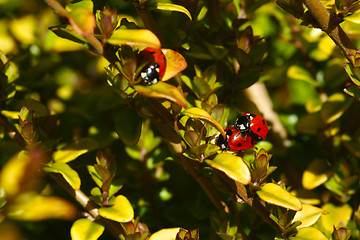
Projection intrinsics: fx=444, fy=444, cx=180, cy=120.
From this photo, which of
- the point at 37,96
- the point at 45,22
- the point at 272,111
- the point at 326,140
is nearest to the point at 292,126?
the point at 272,111

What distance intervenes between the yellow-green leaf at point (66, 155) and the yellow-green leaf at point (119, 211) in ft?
0.63

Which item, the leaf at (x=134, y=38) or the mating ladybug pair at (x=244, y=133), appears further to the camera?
the mating ladybug pair at (x=244, y=133)

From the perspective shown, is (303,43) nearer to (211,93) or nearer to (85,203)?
(211,93)

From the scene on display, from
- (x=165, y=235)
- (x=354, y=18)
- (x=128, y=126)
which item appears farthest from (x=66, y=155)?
(x=354, y=18)

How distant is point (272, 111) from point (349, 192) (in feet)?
1.59

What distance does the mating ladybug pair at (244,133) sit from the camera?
4.21 feet

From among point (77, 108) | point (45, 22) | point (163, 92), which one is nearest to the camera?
point (163, 92)

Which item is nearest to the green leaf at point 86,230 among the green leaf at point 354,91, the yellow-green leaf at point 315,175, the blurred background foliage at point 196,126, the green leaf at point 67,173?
the blurred background foliage at point 196,126

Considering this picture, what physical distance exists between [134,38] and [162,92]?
139 mm

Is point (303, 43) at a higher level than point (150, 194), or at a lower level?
higher

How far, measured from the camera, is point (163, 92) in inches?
39.5

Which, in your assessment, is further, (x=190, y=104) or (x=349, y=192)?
(x=349, y=192)

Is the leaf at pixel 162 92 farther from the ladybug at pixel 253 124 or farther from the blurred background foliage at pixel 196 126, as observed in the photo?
the ladybug at pixel 253 124

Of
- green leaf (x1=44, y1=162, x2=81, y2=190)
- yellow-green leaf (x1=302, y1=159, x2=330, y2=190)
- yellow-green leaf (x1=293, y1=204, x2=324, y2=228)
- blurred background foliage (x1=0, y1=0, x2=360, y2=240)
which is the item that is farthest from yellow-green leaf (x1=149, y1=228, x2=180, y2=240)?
yellow-green leaf (x1=302, y1=159, x2=330, y2=190)
